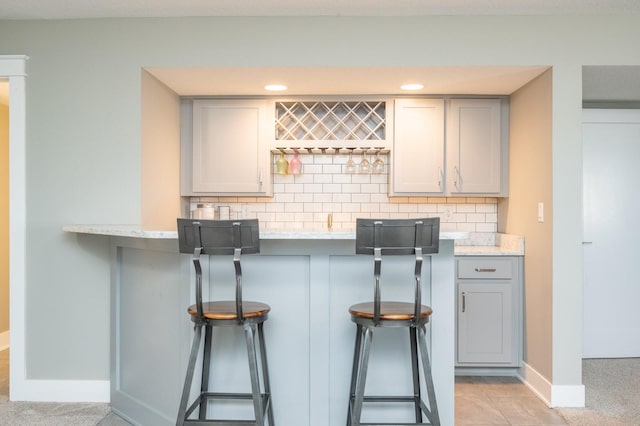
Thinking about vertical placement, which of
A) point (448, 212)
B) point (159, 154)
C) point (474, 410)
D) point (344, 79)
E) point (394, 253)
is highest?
point (344, 79)

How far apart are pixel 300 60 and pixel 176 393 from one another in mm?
2127

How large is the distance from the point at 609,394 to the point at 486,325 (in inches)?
34.5

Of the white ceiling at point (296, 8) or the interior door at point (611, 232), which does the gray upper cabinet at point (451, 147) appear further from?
the white ceiling at point (296, 8)

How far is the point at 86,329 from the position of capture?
11.1ft

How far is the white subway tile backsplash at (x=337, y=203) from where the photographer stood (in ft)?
14.9

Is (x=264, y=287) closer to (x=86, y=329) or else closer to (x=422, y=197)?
(x=86, y=329)

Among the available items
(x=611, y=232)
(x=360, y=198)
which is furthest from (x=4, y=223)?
(x=611, y=232)

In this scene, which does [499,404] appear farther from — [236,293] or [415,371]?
[236,293]

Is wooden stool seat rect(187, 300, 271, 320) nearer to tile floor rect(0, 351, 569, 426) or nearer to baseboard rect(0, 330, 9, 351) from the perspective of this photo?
tile floor rect(0, 351, 569, 426)

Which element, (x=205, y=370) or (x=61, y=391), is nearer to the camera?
(x=205, y=370)

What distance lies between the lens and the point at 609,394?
3.49m

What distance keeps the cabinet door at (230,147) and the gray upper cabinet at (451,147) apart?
1.09 m

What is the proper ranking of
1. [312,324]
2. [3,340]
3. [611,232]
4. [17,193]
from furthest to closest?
[3,340], [611,232], [17,193], [312,324]

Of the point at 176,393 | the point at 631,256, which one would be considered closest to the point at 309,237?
the point at 176,393
